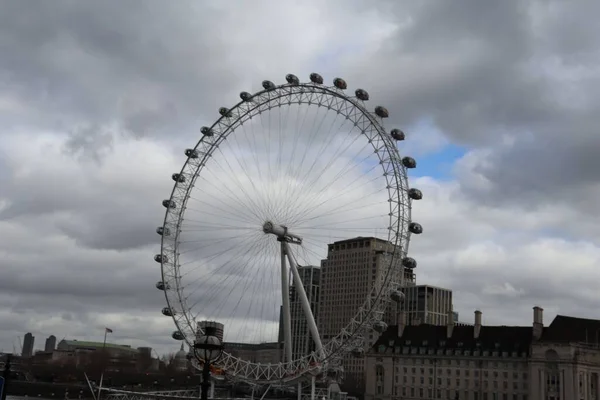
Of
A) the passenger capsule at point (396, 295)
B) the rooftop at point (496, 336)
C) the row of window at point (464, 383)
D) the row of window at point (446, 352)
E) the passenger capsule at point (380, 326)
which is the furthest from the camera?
the row of window at point (446, 352)

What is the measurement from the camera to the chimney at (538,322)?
112812 millimetres

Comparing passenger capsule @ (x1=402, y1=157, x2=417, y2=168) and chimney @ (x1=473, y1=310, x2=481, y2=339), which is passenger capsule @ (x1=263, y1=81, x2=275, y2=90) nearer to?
passenger capsule @ (x1=402, y1=157, x2=417, y2=168)

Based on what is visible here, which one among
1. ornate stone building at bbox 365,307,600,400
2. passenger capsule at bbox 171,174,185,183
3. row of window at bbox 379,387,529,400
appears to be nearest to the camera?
passenger capsule at bbox 171,174,185,183

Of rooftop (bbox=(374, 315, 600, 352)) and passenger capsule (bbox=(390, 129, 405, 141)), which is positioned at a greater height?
passenger capsule (bbox=(390, 129, 405, 141))

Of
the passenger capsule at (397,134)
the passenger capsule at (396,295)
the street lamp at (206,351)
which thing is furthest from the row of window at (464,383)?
the street lamp at (206,351)

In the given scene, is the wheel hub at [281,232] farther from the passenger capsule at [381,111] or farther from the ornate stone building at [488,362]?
the ornate stone building at [488,362]

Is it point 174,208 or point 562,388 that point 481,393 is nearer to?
point 562,388

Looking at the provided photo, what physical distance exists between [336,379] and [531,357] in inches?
1822

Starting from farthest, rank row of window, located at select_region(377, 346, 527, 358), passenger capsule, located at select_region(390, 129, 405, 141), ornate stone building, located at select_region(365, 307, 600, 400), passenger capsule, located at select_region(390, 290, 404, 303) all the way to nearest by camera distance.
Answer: row of window, located at select_region(377, 346, 527, 358)
ornate stone building, located at select_region(365, 307, 600, 400)
passenger capsule, located at select_region(390, 129, 405, 141)
passenger capsule, located at select_region(390, 290, 404, 303)

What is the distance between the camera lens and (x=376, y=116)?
7231 centimetres

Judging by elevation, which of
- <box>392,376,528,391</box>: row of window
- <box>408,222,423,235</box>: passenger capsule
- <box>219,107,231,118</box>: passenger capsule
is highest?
<box>219,107,231,118</box>: passenger capsule

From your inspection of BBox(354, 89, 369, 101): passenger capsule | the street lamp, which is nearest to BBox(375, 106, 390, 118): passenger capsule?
BBox(354, 89, 369, 101): passenger capsule

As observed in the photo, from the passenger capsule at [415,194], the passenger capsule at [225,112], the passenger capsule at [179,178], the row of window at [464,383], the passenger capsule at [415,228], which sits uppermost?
the passenger capsule at [225,112]

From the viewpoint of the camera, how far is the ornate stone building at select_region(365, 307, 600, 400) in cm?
10756
